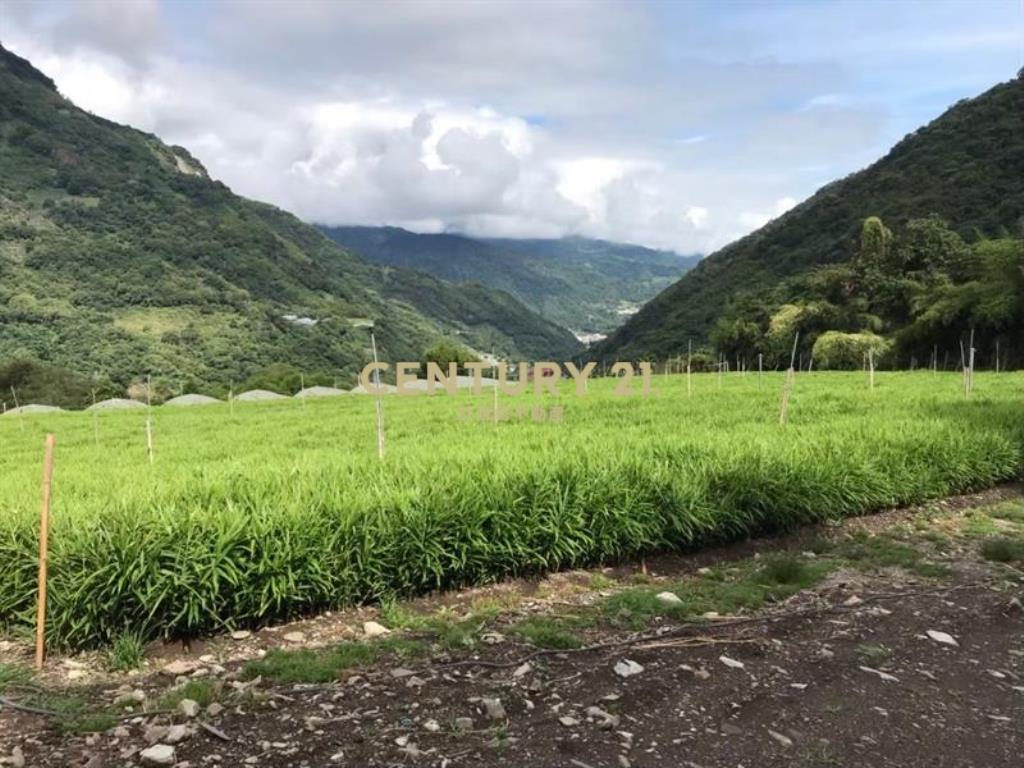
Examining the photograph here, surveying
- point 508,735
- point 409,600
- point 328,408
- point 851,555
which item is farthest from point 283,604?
point 328,408

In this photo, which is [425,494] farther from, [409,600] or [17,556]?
[17,556]

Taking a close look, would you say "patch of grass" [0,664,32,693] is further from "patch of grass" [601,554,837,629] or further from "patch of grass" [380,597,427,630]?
"patch of grass" [601,554,837,629]

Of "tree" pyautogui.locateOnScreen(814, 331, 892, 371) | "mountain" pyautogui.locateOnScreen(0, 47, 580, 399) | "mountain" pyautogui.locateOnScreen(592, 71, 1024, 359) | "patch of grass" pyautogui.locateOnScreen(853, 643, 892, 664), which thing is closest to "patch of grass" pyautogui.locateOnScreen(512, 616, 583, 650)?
"patch of grass" pyautogui.locateOnScreen(853, 643, 892, 664)

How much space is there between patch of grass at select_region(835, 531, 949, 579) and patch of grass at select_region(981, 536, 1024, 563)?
0.56 m

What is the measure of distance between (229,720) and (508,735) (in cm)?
134

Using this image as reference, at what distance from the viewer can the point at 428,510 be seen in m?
5.63

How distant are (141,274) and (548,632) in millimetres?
133185

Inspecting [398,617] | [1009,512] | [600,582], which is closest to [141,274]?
[600,582]

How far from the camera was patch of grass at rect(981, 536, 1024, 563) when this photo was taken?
636cm

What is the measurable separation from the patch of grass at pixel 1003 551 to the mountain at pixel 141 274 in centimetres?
6820

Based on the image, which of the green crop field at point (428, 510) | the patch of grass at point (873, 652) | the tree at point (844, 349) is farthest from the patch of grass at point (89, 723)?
the tree at point (844, 349)

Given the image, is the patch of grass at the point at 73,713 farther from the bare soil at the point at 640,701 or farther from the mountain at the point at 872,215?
the mountain at the point at 872,215

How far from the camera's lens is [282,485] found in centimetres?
618

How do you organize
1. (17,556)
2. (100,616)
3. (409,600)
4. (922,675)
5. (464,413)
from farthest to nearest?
1. (464,413)
2. (409,600)
3. (17,556)
4. (100,616)
5. (922,675)
